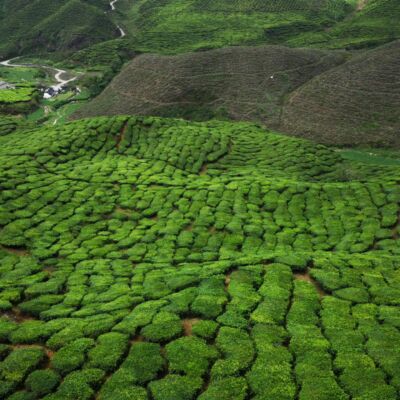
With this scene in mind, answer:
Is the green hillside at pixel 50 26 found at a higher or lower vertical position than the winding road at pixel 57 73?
higher

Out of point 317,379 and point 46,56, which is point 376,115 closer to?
point 317,379

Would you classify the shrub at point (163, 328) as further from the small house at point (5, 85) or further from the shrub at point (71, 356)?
the small house at point (5, 85)

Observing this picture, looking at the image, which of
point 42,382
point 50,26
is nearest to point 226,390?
point 42,382

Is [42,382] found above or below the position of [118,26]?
below

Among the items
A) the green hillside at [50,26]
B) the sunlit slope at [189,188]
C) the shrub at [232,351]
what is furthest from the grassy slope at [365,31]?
the shrub at [232,351]

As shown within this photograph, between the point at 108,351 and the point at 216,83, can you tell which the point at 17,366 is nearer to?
the point at 108,351

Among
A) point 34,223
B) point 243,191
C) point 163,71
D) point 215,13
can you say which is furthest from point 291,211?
point 215,13
